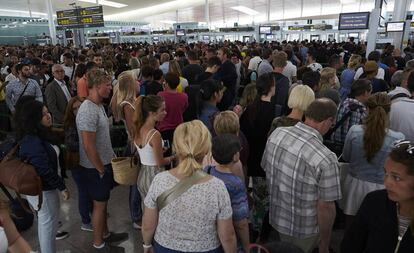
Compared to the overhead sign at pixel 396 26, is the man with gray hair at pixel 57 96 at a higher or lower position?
lower

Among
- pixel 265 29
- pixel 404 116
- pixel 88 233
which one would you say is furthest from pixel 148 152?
pixel 265 29

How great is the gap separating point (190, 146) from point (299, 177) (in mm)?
912

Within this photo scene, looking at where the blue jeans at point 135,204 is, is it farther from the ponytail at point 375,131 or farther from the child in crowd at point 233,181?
the ponytail at point 375,131

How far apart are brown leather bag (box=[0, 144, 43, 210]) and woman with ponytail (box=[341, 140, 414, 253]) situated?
7.34 feet

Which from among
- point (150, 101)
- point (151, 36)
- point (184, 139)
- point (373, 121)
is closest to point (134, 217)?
point (150, 101)

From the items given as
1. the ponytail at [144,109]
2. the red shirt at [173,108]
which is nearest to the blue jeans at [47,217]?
the ponytail at [144,109]

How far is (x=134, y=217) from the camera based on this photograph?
11.7ft

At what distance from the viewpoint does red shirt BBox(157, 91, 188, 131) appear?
12.8 ft

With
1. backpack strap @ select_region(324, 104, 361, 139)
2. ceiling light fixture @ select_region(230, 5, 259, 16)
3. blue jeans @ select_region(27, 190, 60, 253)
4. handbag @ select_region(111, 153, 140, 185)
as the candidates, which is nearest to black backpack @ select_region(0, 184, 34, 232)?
blue jeans @ select_region(27, 190, 60, 253)

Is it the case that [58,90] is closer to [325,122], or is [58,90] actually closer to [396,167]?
[325,122]

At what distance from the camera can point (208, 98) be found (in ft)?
11.7

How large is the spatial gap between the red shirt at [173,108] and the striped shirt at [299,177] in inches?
Result: 68.4

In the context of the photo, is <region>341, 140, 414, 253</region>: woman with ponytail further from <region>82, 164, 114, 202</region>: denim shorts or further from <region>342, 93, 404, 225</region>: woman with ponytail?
<region>82, 164, 114, 202</region>: denim shorts

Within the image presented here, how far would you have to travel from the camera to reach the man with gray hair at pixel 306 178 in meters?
2.08
